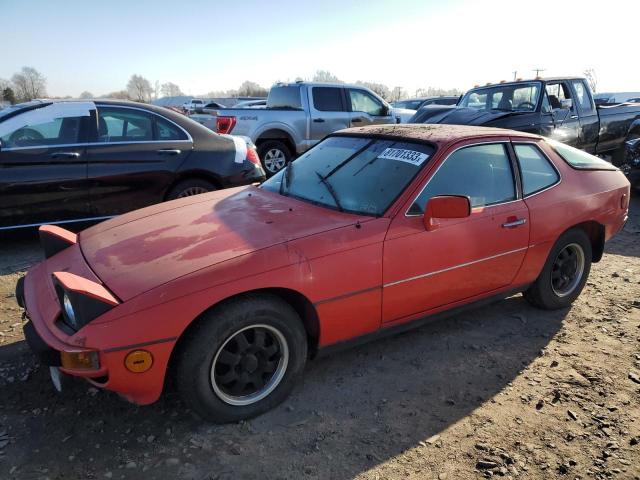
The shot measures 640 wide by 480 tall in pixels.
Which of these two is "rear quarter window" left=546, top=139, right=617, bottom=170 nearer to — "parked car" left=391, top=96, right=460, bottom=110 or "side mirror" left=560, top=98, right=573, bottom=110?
"side mirror" left=560, top=98, right=573, bottom=110

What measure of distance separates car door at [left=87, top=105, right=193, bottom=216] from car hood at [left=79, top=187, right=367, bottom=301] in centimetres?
198

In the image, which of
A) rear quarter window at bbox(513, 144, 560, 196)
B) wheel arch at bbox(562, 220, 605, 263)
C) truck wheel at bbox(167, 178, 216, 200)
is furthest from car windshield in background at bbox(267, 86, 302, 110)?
wheel arch at bbox(562, 220, 605, 263)

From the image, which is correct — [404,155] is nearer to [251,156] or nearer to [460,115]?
[251,156]

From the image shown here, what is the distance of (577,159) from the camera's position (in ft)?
13.5

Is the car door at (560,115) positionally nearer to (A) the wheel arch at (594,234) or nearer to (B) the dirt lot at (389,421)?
(A) the wheel arch at (594,234)

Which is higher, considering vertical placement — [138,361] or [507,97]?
[507,97]

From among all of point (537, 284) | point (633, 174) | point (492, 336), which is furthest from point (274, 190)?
point (633, 174)

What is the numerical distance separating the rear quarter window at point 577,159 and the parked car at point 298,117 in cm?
558

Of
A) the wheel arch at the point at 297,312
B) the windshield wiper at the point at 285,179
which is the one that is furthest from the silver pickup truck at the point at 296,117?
the wheel arch at the point at 297,312

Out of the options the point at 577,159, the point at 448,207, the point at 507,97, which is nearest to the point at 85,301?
the point at 448,207

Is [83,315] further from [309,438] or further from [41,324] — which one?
[309,438]

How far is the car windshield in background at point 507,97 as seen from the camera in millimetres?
8250

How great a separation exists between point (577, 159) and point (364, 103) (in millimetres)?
6859

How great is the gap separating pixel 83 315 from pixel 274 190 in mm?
1739
